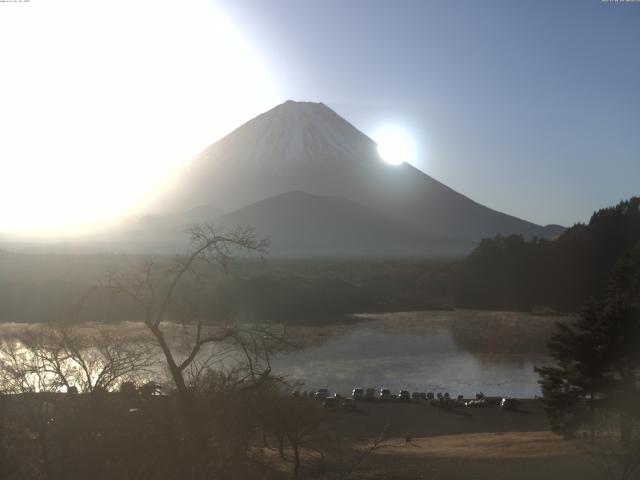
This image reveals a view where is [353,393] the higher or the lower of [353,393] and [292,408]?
Answer: the lower

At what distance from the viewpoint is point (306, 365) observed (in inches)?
805

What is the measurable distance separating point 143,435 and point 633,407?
24.9 feet

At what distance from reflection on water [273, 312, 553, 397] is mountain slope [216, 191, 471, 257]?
193 ft

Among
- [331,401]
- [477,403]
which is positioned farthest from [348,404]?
[477,403]

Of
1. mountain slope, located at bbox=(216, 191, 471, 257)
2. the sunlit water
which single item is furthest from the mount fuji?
the sunlit water

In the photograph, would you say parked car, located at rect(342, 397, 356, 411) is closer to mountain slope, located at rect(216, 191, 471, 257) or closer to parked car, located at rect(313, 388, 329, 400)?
parked car, located at rect(313, 388, 329, 400)

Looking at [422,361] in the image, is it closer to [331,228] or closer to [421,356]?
[421,356]

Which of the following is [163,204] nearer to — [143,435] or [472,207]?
[472,207]

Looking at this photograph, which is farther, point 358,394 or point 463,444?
point 358,394

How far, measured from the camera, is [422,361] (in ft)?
71.0

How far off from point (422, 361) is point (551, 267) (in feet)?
86.8

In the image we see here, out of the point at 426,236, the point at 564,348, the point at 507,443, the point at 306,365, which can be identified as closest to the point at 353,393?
the point at 306,365

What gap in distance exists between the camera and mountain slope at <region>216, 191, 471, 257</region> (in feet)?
299

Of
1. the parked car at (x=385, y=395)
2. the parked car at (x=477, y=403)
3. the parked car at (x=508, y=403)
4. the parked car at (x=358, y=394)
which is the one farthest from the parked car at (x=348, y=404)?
the parked car at (x=508, y=403)
